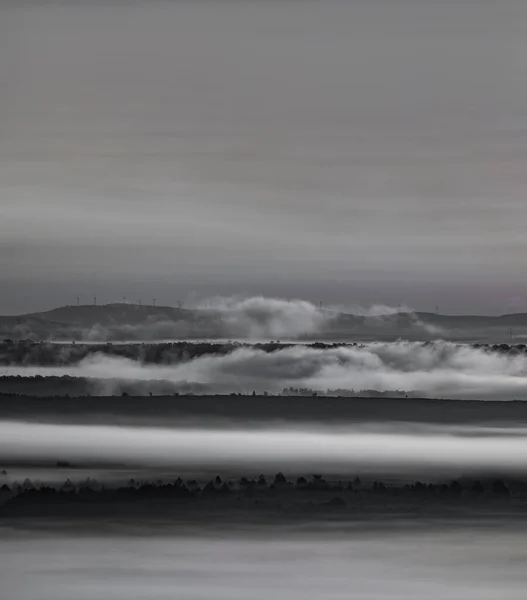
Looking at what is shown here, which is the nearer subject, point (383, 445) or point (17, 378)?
point (383, 445)

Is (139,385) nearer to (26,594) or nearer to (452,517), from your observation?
(452,517)

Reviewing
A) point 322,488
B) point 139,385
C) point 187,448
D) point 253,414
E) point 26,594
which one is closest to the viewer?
point 26,594

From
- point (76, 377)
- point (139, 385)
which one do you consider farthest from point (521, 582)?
point (76, 377)

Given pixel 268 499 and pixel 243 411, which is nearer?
pixel 268 499

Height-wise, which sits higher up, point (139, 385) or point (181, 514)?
point (139, 385)

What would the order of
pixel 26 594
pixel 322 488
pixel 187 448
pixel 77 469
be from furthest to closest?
pixel 187 448
pixel 77 469
pixel 322 488
pixel 26 594

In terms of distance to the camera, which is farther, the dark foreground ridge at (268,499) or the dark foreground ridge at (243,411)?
the dark foreground ridge at (243,411)

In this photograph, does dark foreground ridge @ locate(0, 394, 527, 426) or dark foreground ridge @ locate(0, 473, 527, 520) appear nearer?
dark foreground ridge @ locate(0, 473, 527, 520)
